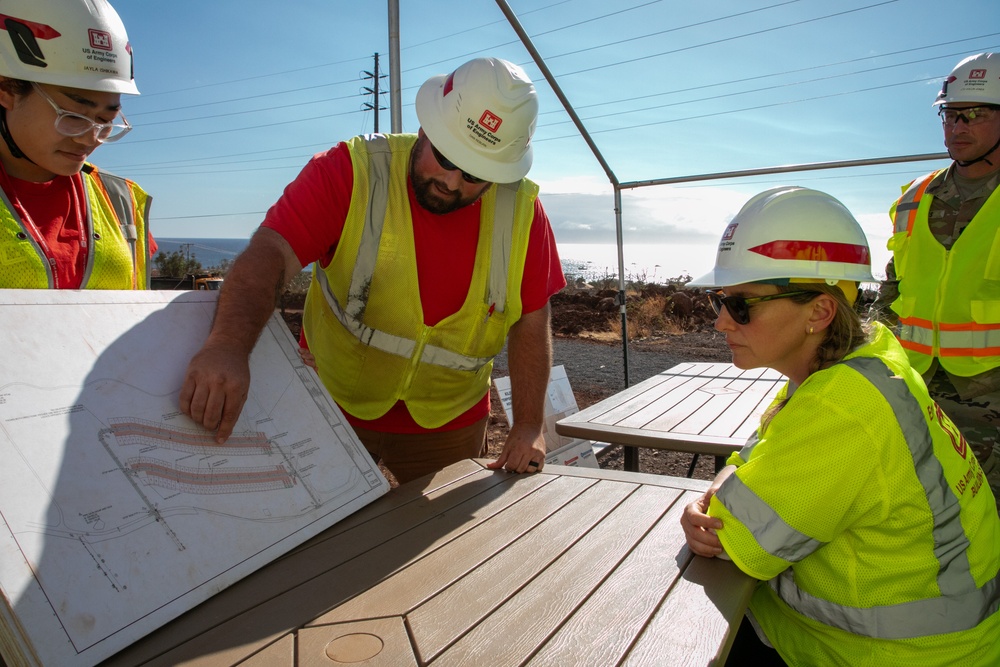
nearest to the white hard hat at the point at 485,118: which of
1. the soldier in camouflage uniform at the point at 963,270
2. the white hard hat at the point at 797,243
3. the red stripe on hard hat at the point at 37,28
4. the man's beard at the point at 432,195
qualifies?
the man's beard at the point at 432,195

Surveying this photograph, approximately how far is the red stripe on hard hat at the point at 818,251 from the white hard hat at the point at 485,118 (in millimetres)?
838

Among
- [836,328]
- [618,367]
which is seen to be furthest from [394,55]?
[618,367]

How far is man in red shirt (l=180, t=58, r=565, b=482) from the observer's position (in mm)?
2020

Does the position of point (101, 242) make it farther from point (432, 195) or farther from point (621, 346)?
point (621, 346)

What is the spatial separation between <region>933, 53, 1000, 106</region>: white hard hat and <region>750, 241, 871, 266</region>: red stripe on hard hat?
2.12 m

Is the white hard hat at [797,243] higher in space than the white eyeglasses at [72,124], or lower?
lower

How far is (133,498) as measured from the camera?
1181mm

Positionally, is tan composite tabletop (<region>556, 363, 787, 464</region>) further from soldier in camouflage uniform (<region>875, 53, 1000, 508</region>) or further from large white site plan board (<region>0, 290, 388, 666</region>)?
large white site plan board (<region>0, 290, 388, 666</region>)

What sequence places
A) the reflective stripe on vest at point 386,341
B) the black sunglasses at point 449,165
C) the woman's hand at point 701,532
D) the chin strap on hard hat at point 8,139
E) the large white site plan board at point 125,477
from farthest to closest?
the reflective stripe on vest at point 386,341, the black sunglasses at point 449,165, the chin strap on hard hat at point 8,139, the woman's hand at point 701,532, the large white site plan board at point 125,477

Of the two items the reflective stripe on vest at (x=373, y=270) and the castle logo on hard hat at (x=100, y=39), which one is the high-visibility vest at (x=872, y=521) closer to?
the reflective stripe on vest at (x=373, y=270)

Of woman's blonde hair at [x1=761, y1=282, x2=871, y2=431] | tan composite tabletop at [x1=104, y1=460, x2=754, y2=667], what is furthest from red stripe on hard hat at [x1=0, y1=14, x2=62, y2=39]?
woman's blonde hair at [x1=761, y1=282, x2=871, y2=431]

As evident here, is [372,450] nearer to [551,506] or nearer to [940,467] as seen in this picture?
[551,506]

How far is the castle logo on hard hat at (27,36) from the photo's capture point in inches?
59.6

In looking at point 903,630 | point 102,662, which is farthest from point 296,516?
point 903,630
